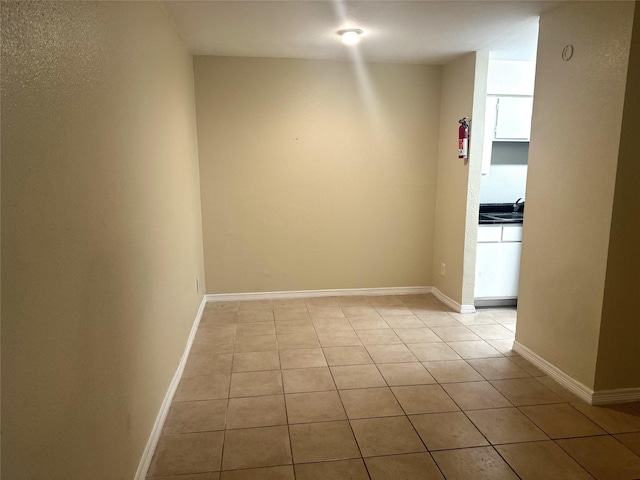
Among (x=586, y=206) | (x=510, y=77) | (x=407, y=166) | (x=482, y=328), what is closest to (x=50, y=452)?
(x=586, y=206)

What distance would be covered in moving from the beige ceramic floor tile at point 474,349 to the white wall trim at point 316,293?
130cm

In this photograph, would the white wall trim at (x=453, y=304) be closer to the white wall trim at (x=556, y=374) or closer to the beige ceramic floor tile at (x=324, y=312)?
the white wall trim at (x=556, y=374)

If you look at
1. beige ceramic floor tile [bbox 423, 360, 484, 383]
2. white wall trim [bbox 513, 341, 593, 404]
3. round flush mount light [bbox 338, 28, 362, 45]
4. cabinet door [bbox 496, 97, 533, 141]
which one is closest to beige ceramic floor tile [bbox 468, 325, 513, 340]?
white wall trim [bbox 513, 341, 593, 404]

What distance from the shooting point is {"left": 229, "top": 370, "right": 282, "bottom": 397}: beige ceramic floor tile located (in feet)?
8.48

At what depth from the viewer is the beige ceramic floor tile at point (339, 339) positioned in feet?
10.9

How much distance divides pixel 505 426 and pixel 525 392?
1.42 feet

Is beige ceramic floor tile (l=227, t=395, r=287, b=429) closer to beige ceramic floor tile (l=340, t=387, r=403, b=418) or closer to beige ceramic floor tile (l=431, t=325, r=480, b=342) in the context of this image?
beige ceramic floor tile (l=340, t=387, r=403, b=418)

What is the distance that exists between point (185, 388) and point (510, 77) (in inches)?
147

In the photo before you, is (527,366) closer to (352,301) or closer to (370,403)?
(370,403)

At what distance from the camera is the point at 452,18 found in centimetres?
281

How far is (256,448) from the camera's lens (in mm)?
2070

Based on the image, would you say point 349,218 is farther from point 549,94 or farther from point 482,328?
point 549,94

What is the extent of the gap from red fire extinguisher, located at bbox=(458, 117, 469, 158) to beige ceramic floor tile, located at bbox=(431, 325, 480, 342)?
150cm

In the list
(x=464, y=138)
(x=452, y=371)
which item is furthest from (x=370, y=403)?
(x=464, y=138)
